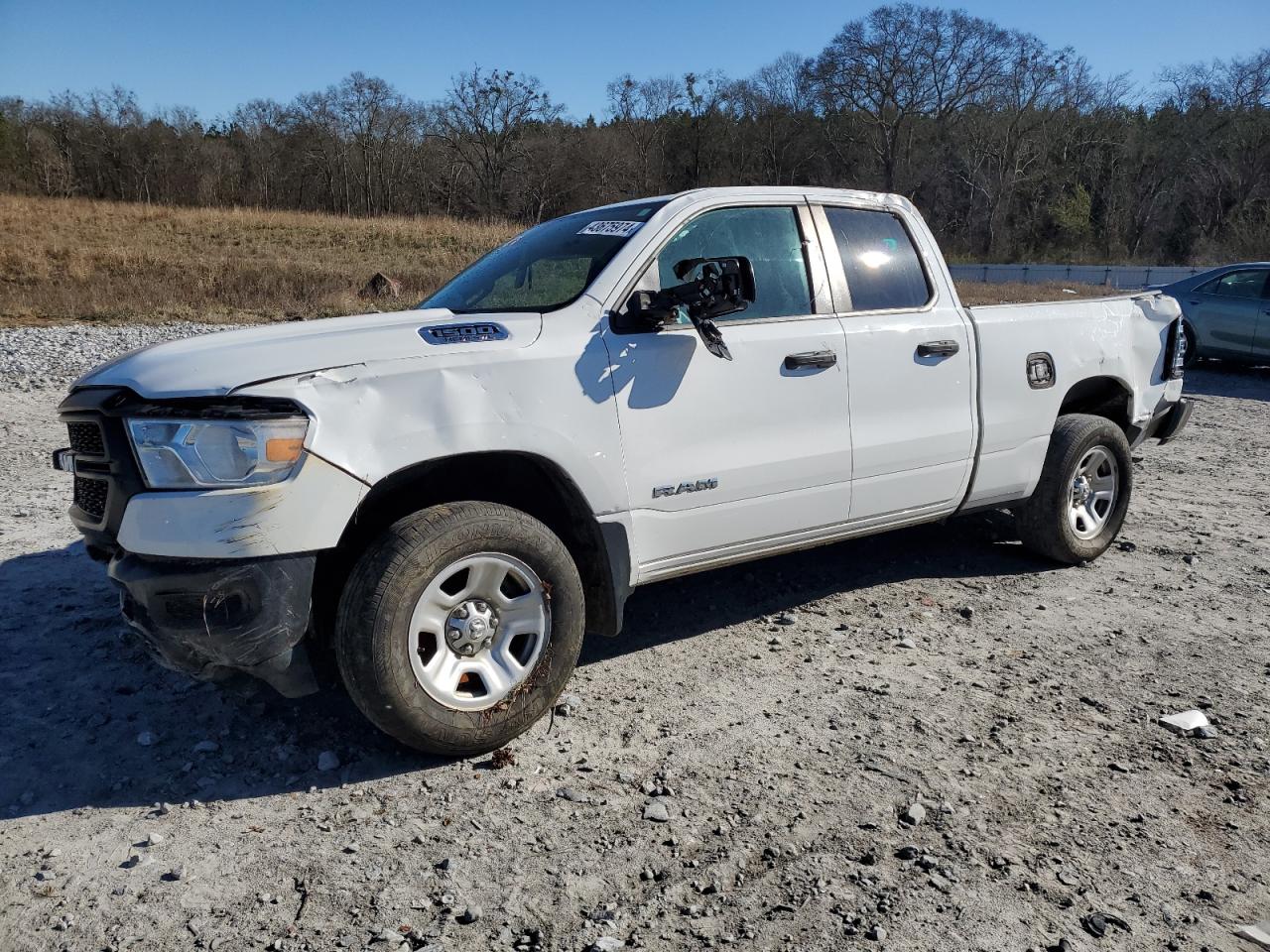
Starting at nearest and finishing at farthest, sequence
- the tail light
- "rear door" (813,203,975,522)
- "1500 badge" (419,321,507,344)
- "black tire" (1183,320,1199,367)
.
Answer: "1500 badge" (419,321,507,344)
"rear door" (813,203,975,522)
the tail light
"black tire" (1183,320,1199,367)

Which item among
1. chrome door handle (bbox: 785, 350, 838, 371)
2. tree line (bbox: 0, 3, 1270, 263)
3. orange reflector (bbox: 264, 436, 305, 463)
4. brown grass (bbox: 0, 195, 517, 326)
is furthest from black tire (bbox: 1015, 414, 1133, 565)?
tree line (bbox: 0, 3, 1270, 263)

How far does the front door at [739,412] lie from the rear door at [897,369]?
0.13 metres

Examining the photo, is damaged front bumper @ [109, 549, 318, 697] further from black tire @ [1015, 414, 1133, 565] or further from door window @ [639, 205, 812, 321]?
black tire @ [1015, 414, 1133, 565]

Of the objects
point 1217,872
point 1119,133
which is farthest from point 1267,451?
point 1119,133

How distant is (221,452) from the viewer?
9.30ft

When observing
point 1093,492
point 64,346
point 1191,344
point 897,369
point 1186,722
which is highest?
point 64,346

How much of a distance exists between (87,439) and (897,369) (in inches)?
131

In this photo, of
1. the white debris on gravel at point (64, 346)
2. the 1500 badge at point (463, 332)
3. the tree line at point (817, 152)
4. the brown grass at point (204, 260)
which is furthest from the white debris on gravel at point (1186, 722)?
the tree line at point (817, 152)

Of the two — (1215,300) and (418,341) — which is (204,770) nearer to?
(418,341)

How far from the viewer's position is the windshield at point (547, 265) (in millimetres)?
3773

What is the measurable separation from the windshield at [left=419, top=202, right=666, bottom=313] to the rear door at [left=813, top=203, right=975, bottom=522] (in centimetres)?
104

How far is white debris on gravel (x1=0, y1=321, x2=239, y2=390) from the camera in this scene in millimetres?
11047

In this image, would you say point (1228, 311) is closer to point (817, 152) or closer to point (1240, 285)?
point (1240, 285)

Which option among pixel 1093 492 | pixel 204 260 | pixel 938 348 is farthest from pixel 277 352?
pixel 204 260
